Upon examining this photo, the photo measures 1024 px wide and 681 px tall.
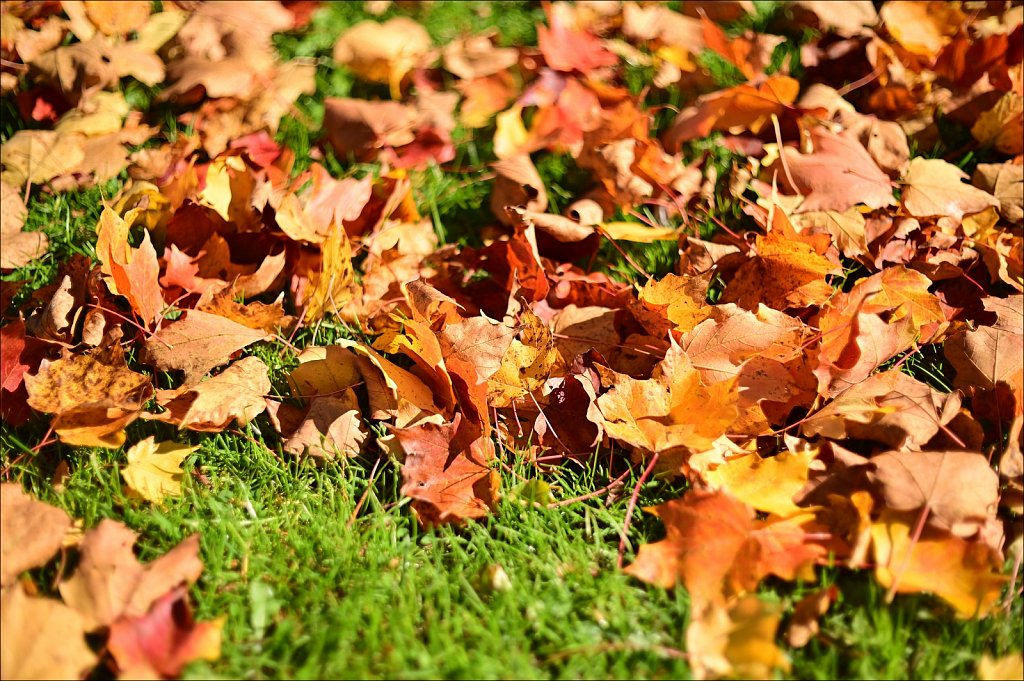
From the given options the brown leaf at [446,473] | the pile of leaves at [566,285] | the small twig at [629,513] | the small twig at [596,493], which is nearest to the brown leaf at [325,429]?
the pile of leaves at [566,285]

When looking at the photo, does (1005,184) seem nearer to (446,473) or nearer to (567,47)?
(567,47)

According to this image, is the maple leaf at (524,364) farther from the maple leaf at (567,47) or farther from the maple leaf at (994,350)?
the maple leaf at (567,47)

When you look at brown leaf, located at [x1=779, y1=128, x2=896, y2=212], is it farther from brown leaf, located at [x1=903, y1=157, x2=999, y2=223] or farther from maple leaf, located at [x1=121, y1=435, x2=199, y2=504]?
maple leaf, located at [x1=121, y1=435, x2=199, y2=504]

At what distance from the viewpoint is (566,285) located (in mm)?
1883

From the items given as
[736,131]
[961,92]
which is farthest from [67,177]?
[961,92]

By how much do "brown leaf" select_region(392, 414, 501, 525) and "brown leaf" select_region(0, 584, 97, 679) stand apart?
1.69 ft

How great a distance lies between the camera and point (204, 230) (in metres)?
1.98

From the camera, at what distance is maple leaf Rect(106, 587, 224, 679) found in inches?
48.2

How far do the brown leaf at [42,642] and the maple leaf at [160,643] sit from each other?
0.05m

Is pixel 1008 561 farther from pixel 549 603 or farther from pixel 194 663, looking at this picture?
pixel 194 663

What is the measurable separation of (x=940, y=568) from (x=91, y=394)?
1427 mm

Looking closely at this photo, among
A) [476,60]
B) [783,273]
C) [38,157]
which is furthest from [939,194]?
[38,157]

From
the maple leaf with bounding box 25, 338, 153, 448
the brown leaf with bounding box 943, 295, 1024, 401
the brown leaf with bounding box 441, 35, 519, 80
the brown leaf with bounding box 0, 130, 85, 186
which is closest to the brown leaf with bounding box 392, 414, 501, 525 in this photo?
the maple leaf with bounding box 25, 338, 153, 448

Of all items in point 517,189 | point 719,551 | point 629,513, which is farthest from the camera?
point 517,189
